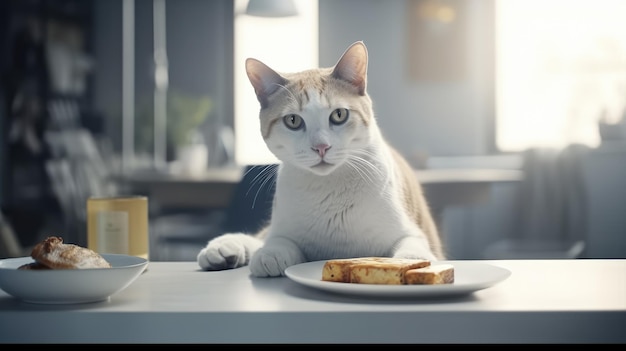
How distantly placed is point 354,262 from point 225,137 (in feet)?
10.6

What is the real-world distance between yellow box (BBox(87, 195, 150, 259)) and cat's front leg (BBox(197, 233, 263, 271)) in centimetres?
11

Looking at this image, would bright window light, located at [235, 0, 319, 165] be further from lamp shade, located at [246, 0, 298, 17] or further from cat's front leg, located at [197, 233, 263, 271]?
cat's front leg, located at [197, 233, 263, 271]

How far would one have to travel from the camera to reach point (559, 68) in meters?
4.18

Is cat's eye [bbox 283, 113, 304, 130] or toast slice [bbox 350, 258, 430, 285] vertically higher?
cat's eye [bbox 283, 113, 304, 130]

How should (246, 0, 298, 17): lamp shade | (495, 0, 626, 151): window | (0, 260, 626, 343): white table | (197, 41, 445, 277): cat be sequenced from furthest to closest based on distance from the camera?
(495, 0, 626, 151): window, (246, 0, 298, 17): lamp shade, (197, 41, 445, 277): cat, (0, 260, 626, 343): white table

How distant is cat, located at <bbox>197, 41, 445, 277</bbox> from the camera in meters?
1.08

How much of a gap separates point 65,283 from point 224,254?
35cm

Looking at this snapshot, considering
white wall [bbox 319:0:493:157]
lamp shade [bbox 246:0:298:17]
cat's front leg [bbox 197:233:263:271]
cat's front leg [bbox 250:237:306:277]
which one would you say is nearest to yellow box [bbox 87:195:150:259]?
cat's front leg [bbox 197:233:263:271]

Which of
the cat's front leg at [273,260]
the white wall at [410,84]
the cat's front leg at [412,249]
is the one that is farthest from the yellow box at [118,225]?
the white wall at [410,84]

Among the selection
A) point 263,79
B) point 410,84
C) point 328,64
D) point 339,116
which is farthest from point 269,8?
point 339,116

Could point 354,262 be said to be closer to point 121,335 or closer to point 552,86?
point 121,335

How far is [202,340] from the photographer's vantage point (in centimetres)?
69

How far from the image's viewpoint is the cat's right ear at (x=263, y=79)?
115 cm

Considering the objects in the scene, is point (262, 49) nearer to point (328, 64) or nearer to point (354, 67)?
point (328, 64)
